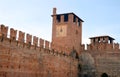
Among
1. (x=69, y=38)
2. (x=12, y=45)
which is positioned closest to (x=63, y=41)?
(x=69, y=38)

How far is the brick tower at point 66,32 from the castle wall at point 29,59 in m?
1.80

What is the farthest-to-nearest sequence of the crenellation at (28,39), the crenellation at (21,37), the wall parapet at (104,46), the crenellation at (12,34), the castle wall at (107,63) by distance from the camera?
the wall parapet at (104,46) → the castle wall at (107,63) → the crenellation at (28,39) → the crenellation at (21,37) → the crenellation at (12,34)

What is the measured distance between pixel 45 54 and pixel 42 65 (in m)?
0.95

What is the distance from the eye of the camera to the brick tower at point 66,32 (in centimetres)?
2252

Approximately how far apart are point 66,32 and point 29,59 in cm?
780

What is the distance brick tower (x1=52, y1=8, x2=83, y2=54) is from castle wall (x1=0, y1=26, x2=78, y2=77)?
180 cm

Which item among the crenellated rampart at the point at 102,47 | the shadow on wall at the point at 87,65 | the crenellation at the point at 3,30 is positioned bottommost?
the shadow on wall at the point at 87,65

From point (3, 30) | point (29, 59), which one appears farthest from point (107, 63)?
point (3, 30)

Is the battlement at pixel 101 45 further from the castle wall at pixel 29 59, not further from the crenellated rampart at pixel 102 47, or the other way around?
the castle wall at pixel 29 59

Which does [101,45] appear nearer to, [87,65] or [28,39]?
[87,65]

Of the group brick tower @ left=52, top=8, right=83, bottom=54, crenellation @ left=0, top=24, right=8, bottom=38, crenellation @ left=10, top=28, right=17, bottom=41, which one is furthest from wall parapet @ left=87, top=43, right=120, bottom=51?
crenellation @ left=0, top=24, right=8, bottom=38

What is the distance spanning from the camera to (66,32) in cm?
2272

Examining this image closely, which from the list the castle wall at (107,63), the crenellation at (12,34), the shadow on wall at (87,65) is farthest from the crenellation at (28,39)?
the castle wall at (107,63)

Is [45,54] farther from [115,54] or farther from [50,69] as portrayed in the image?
[115,54]
